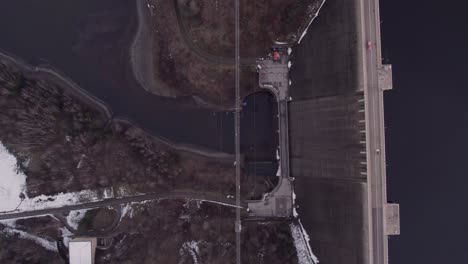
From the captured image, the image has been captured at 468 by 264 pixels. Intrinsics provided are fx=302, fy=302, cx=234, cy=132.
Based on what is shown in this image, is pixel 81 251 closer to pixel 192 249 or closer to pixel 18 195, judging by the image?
pixel 18 195

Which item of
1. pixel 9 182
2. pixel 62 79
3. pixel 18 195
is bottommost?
pixel 18 195

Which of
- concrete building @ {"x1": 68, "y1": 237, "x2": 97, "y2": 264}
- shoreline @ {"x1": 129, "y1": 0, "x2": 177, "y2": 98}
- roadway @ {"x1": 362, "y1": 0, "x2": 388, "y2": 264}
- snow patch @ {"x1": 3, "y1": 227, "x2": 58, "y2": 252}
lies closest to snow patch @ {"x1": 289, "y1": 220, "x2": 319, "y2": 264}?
roadway @ {"x1": 362, "y1": 0, "x2": 388, "y2": 264}

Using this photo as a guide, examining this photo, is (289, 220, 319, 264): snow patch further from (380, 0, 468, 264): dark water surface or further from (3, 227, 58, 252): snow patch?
(3, 227, 58, 252): snow patch

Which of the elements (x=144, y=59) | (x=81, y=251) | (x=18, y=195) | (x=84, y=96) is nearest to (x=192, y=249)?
(x=81, y=251)

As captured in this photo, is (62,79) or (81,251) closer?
(81,251)

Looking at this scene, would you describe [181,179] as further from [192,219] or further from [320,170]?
[320,170]

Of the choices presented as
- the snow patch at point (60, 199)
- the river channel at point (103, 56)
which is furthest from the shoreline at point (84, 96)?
the snow patch at point (60, 199)

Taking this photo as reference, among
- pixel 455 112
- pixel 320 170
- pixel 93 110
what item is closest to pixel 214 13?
pixel 93 110
